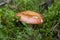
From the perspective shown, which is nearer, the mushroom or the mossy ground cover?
the mushroom

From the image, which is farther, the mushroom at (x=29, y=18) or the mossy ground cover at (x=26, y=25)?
the mossy ground cover at (x=26, y=25)

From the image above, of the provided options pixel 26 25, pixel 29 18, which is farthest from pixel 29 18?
pixel 26 25

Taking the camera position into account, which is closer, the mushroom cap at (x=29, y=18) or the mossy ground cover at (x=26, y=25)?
the mushroom cap at (x=29, y=18)

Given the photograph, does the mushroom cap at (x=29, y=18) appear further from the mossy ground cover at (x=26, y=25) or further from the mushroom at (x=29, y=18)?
the mossy ground cover at (x=26, y=25)

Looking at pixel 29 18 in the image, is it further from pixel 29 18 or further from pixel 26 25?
pixel 26 25

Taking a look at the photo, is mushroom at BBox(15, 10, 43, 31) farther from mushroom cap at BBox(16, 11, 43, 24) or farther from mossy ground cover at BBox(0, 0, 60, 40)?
mossy ground cover at BBox(0, 0, 60, 40)

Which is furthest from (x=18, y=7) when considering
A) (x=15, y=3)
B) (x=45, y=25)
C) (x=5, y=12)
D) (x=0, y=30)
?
(x=0, y=30)

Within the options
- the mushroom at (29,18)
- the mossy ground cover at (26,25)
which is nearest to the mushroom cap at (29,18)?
the mushroom at (29,18)

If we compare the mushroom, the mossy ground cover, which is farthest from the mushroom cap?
the mossy ground cover
